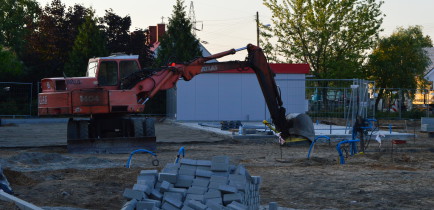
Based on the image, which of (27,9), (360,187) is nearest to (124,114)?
(360,187)

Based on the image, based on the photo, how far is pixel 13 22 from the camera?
250 ft

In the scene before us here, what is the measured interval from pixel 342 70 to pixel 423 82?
14009mm

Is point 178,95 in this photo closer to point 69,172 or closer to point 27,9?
point 69,172

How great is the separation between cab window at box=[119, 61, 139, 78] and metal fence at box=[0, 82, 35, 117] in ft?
71.5

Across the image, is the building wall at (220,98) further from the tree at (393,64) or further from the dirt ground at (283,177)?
the tree at (393,64)

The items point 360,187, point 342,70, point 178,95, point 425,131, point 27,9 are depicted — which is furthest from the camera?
point 27,9

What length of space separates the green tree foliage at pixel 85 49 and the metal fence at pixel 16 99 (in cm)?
445

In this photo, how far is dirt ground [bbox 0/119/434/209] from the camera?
1059 centimetres

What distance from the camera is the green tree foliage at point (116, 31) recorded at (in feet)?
165

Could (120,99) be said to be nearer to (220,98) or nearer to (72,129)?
(72,129)

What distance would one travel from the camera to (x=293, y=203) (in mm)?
10594

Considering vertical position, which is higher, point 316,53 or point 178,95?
point 316,53

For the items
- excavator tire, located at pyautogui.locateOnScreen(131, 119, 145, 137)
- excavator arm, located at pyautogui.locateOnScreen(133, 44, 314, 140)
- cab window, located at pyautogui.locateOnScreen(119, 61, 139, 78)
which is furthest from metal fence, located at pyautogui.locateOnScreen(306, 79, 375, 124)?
excavator tire, located at pyautogui.locateOnScreen(131, 119, 145, 137)

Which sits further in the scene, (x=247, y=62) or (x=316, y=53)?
(x=316, y=53)
